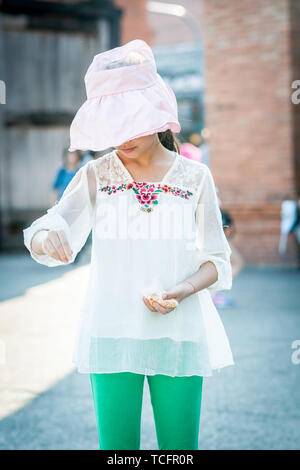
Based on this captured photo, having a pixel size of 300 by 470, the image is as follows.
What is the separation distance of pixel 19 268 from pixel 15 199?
94.9 inches

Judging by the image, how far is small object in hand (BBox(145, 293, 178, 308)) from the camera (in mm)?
1920

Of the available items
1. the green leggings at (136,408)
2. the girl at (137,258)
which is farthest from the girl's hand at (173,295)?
the green leggings at (136,408)

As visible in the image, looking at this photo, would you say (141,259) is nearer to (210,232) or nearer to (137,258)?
(137,258)

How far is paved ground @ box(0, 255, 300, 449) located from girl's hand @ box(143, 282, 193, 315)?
1.59 m

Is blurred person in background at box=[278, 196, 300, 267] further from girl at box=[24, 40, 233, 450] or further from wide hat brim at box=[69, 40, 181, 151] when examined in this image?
wide hat brim at box=[69, 40, 181, 151]

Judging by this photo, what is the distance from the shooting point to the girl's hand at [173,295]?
6.31 ft

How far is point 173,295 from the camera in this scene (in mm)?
1975

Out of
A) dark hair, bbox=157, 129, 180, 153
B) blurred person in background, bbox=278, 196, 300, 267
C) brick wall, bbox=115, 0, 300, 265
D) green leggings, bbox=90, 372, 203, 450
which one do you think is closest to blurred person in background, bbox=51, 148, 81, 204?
brick wall, bbox=115, 0, 300, 265

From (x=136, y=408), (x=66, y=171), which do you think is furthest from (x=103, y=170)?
(x=66, y=171)

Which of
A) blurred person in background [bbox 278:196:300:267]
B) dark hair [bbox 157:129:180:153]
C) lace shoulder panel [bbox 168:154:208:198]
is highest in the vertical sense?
dark hair [bbox 157:129:180:153]

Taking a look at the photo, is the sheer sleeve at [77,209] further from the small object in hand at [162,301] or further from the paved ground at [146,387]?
the paved ground at [146,387]

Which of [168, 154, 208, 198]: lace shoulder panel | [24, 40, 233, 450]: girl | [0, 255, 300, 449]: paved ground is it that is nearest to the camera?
[24, 40, 233, 450]: girl

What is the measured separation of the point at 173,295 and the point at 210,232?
0.91 ft
